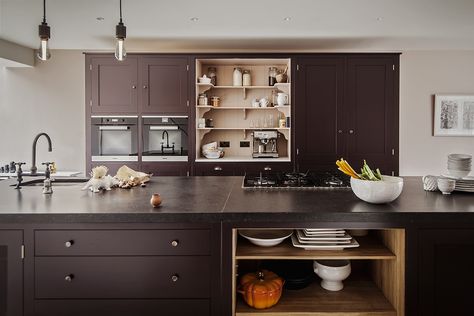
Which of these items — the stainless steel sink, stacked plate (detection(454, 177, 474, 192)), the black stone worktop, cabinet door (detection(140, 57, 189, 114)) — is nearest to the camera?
the black stone worktop

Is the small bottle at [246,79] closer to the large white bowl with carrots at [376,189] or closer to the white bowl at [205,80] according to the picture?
the white bowl at [205,80]

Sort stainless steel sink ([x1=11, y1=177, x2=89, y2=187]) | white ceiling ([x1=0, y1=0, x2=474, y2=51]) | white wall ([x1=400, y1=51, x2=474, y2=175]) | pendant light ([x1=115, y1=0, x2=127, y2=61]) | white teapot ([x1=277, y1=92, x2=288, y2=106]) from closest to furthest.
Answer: pendant light ([x1=115, y1=0, x2=127, y2=61]), stainless steel sink ([x1=11, y1=177, x2=89, y2=187]), white ceiling ([x1=0, y1=0, x2=474, y2=51]), white teapot ([x1=277, y1=92, x2=288, y2=106]), white wall ([x1=400, y1=51, x2=474, y2=175])

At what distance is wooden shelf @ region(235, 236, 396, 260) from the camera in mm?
1526

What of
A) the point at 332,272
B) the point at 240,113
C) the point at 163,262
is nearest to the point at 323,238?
the point at 332,272

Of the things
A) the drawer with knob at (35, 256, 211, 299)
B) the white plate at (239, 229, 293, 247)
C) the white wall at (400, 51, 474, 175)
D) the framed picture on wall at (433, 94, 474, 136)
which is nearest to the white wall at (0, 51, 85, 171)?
the drawer with knob at (35, 256, 211, 299)

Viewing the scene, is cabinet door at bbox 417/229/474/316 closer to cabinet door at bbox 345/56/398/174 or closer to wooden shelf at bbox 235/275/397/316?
wooden shelf at bbox 235/275/397/316

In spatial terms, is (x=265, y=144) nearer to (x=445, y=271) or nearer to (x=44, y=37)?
(x=44, y=37)

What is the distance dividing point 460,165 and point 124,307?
1.89 metres

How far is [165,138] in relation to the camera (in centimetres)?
430

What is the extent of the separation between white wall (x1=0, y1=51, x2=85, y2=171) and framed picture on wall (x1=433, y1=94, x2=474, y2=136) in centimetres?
506

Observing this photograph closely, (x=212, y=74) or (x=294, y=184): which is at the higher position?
(x=212, y=74)

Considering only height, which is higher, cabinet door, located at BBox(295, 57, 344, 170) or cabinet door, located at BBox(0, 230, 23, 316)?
cabinet door, located at BBox(295, 57, 344, 170)

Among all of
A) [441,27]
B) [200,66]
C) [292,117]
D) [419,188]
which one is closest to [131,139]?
[200,66]

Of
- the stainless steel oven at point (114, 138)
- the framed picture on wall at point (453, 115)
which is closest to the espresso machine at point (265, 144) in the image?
the stainless steel oven at point (114, 138)
